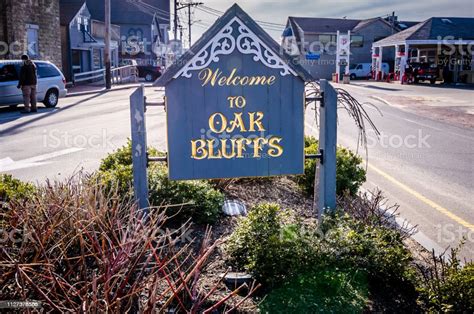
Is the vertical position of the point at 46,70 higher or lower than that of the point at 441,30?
lower

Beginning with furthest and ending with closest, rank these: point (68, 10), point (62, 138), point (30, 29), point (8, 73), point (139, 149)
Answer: point (68, 10) → point (30, 29) → point (8, 73) → point (62, 138) → point (139, 149)

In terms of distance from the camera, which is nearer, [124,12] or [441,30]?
[441,30]

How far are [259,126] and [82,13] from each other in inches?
1555

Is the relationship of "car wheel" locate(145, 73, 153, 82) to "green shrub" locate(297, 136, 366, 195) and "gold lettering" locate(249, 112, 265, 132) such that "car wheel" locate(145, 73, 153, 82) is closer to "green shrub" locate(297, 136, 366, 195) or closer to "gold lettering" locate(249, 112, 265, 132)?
"green shrub" locate(297, 136, 366, 195)

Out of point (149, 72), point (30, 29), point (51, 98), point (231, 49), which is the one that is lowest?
point (51, 98)

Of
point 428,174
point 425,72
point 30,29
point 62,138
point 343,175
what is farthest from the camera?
point 425,72

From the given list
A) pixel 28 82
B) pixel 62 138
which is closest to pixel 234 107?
pixel 62 138

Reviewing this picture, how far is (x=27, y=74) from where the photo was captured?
686 inches

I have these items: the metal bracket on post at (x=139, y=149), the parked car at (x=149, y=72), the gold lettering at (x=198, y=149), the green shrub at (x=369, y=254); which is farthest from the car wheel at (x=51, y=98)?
the parked car at (x=149, y=72)

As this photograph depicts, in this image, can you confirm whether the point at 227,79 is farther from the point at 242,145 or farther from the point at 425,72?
the point at 425,72

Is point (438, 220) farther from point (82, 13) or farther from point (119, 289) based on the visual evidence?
point (82, 13)

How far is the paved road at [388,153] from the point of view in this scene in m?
6.66

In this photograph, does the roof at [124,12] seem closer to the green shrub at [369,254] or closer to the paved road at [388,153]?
the paved road at [388,153]

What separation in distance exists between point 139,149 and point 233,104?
0.91m
